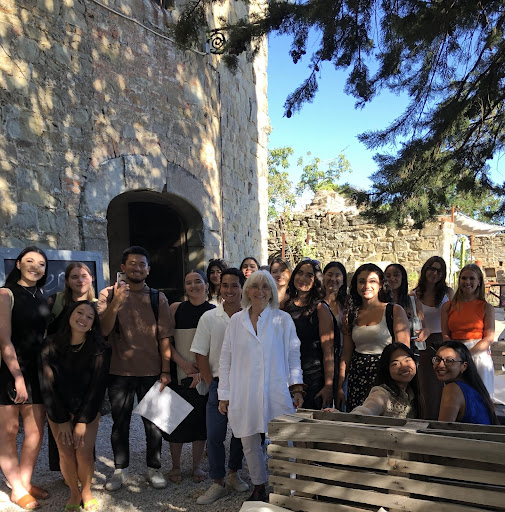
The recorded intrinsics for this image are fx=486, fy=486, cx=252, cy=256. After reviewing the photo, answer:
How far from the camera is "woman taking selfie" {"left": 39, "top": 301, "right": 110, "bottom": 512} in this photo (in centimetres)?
287

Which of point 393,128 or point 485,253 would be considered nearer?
point 393,128

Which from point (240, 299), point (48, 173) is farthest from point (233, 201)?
point (240, 299)

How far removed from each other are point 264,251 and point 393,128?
4.56m

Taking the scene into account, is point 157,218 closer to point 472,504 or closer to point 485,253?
point 472,504

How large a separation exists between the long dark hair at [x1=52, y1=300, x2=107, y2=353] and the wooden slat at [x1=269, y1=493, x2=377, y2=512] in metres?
1.48

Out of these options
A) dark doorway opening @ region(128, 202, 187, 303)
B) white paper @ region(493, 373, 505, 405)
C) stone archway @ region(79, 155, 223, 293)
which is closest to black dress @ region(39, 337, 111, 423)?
stone archway @ region(79, 155, 223, 293)

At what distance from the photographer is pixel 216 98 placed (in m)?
6.92

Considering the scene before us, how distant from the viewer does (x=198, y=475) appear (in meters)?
3.40

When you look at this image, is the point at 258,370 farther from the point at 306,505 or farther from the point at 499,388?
the point at 499,388

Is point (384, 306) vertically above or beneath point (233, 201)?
beneath

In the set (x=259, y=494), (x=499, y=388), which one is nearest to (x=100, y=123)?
(x=259, y=494)

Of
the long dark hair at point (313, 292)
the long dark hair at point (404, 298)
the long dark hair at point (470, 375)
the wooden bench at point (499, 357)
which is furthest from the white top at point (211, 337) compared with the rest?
the wooden bench at point (499, 357)

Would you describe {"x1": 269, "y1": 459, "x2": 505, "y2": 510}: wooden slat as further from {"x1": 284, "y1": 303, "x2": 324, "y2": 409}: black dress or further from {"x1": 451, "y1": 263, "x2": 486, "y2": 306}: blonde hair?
{"x1": 451, "y1": 263, "x2": 486, "y2": 306}: blonde hair

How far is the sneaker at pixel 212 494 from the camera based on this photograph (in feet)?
10.00
